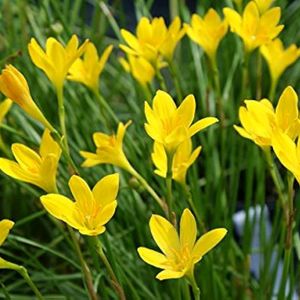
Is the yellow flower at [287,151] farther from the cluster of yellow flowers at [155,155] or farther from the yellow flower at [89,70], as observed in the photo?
the yellow flower at [89,70]

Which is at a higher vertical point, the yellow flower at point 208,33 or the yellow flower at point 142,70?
the yellow flower at point 208,33

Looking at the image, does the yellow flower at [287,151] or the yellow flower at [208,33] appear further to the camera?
the yellow flower at [208,33]

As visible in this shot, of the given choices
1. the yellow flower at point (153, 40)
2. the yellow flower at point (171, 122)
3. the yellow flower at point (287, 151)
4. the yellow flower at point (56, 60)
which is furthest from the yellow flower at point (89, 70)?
the yellow flower at point (287, 151)

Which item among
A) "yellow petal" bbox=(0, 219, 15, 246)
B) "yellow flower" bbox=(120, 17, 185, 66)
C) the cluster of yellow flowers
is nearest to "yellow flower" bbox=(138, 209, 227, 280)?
the cluster of yellow flowers

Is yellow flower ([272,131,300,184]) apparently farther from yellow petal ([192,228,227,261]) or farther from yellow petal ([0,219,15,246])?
yellow petal ([0,219,15,246])

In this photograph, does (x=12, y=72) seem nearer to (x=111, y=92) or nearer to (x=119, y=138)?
(x=119, y=138)

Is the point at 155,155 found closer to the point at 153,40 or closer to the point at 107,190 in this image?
the point at 107,190
